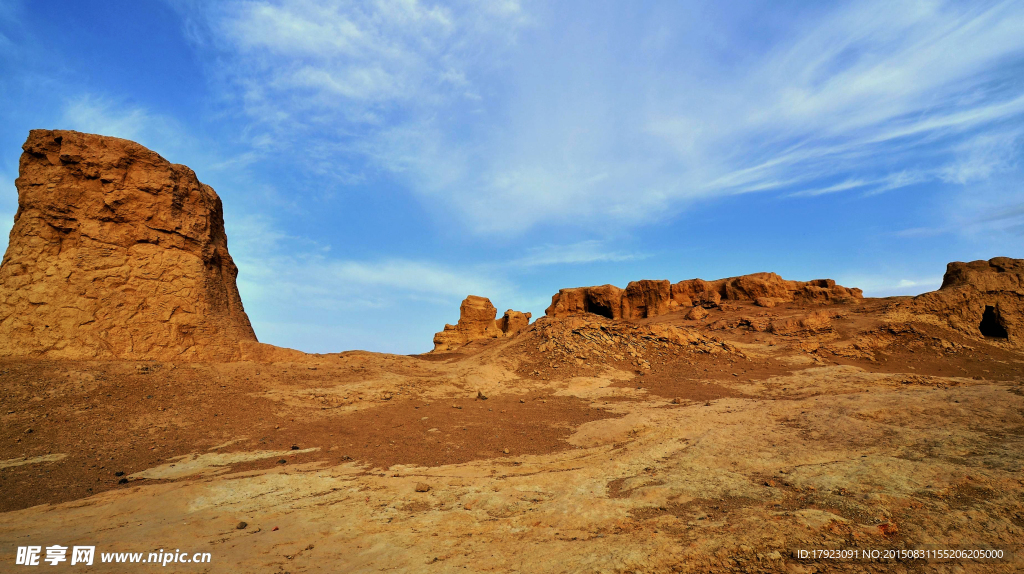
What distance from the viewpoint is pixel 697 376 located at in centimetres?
1442

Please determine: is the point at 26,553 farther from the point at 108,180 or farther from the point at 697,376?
the point at 697,376

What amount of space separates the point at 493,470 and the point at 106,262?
11.7 metres

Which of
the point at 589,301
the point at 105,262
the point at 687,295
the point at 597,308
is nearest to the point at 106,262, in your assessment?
the point at 105,262

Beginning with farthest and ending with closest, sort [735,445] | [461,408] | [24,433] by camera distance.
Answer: [461,408] < [24,433] < [735,445]

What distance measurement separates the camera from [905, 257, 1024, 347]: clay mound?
17156 mm

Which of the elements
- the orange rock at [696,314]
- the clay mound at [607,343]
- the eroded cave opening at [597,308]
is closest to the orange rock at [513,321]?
the eroded cave opening at [597,308]

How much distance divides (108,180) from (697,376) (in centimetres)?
1829

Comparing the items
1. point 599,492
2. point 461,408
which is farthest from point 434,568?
point 461,408

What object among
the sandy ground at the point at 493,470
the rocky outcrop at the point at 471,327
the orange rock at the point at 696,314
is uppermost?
the rocky outcrop at the point at 471,327

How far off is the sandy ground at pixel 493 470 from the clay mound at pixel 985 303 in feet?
28.6

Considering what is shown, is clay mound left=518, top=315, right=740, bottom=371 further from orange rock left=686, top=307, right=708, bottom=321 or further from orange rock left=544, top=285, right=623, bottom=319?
orange rock left=544, top=285, right=623, bottom=319

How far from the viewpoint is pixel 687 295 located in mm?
31375

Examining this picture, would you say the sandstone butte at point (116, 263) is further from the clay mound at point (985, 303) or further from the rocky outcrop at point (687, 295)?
the clay mound at point (985, 303)

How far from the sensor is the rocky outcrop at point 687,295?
25.9 metres
